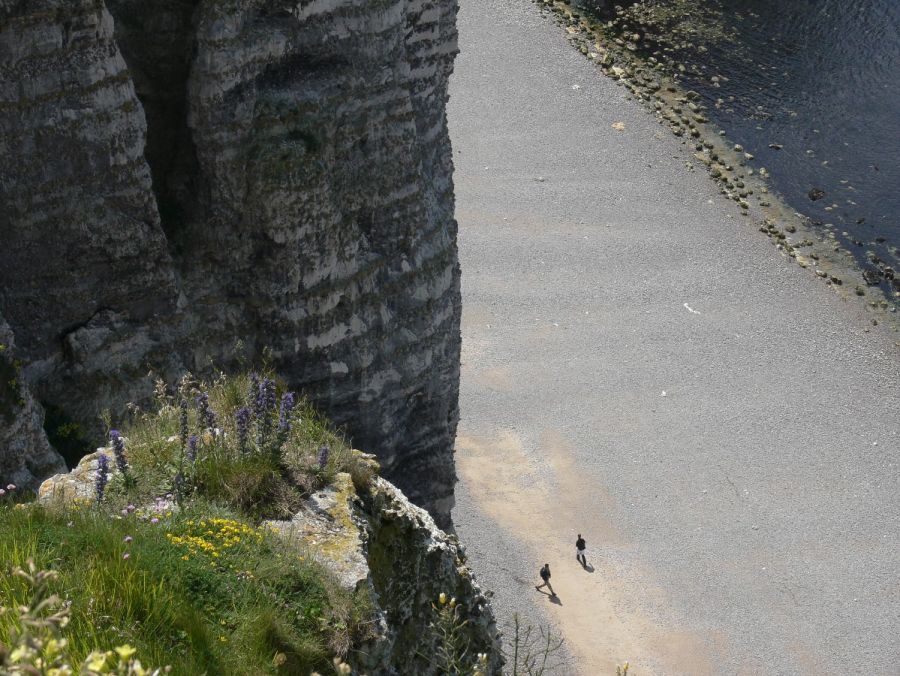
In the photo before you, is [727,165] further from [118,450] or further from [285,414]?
[118,450]

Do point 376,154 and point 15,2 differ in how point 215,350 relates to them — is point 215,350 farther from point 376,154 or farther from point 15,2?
point 15,2

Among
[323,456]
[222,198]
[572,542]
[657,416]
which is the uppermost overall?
[222,198]

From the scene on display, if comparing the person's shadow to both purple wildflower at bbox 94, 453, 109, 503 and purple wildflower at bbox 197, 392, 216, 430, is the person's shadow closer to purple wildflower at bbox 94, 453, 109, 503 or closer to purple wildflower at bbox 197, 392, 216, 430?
purple wildflower at bbox 197, 392, 216, 430

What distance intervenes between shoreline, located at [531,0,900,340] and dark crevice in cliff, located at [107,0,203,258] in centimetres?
2669

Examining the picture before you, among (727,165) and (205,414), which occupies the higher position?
(205,414)

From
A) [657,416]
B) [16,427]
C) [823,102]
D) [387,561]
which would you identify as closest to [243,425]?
[387,561]

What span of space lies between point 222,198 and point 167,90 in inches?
62.2

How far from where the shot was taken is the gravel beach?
79.6ft

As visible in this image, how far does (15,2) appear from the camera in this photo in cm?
1200

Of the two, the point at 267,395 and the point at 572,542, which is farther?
the point at 572,542

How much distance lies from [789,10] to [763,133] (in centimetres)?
1119

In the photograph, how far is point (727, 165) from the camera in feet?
136

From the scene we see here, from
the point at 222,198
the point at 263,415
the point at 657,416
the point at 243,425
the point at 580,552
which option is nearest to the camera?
the point at 243,425

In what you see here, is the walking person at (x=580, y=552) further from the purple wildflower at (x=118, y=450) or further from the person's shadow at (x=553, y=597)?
the purple wildflower at (x=118, y=450)
